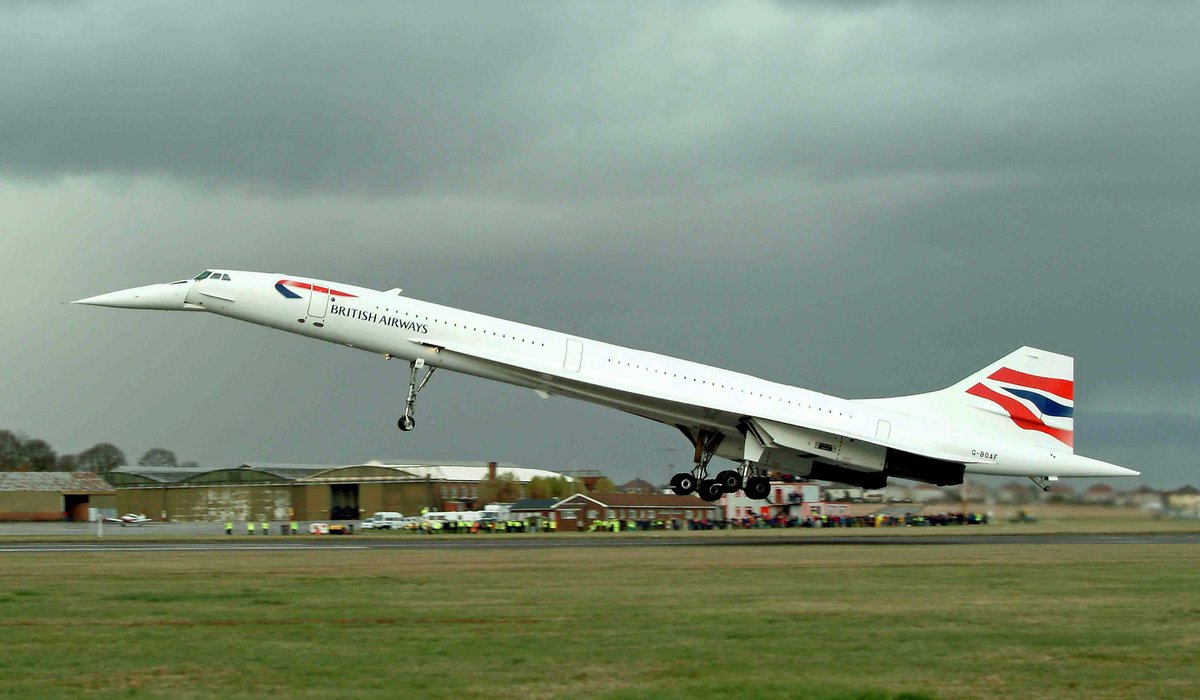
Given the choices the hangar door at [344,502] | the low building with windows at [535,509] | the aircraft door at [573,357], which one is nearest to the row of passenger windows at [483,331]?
the aircraft door at [573,357]

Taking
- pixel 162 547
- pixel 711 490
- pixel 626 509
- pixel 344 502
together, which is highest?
pixel 711 490

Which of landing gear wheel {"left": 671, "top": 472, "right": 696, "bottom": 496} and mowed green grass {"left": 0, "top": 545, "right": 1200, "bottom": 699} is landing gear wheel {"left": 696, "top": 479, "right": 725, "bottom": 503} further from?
mowed green grass {"left": 0, "top": 545, "right": 1200, "bottom": 699}

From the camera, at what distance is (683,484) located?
3111cm

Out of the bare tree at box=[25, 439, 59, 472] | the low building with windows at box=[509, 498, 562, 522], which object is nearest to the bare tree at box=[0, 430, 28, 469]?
the bare tree at box=[25, 439, 59, 472]

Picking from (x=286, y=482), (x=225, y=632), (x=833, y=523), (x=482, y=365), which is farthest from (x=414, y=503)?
(x=225, y=632)

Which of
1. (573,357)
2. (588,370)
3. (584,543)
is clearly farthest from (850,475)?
(573,357)

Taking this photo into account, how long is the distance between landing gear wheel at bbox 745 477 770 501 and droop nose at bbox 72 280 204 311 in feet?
45.0

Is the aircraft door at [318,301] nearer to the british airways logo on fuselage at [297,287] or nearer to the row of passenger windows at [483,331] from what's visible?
the british airways logo on fuselage at [297,287]

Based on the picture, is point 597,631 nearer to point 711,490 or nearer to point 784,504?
point 711,490

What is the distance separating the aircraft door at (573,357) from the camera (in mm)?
29219

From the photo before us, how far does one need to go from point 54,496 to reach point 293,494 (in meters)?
10.4

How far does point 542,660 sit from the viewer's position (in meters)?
10.9

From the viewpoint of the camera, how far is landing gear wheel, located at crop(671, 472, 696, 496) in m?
31.1

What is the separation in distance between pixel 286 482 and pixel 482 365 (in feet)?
111
